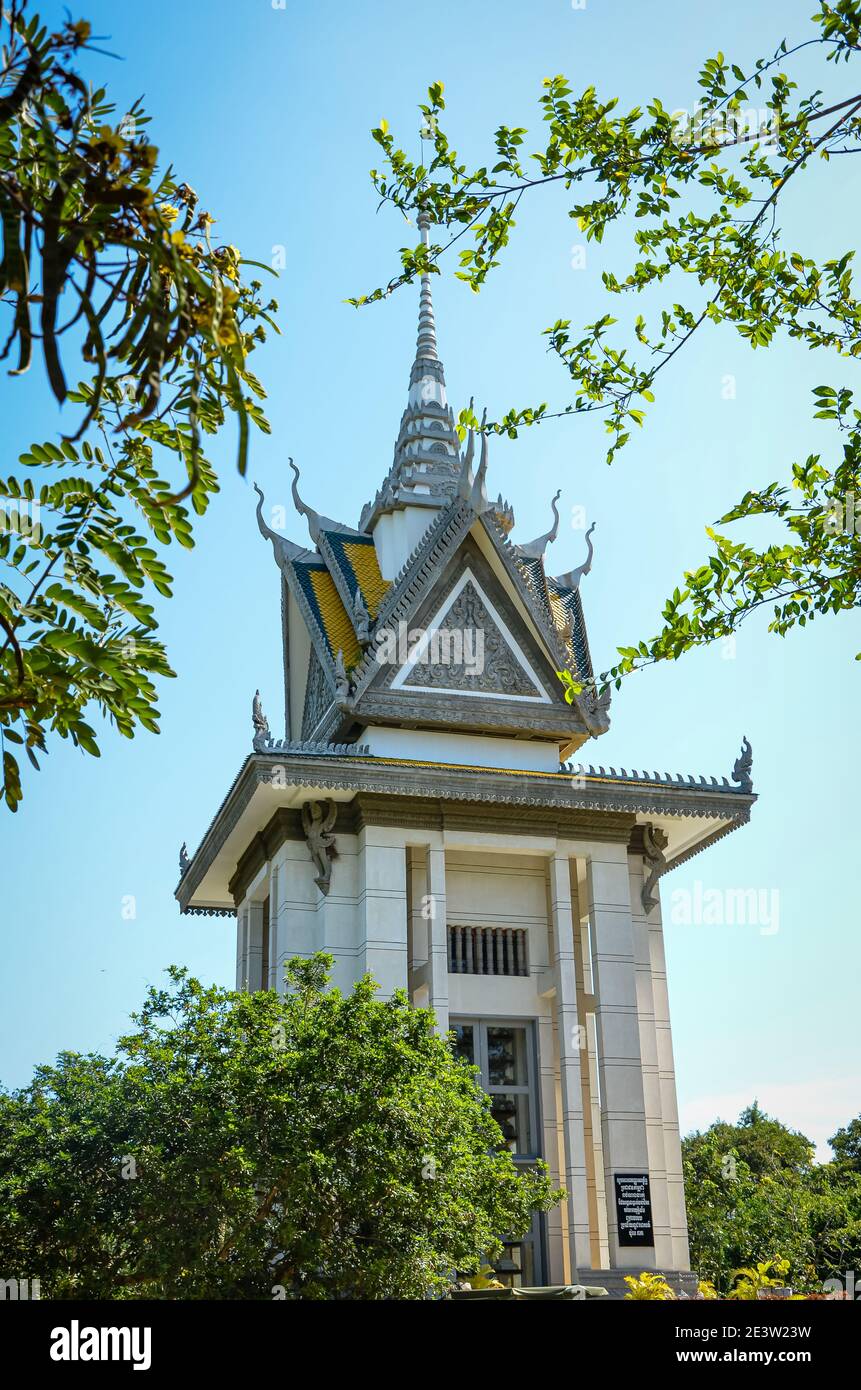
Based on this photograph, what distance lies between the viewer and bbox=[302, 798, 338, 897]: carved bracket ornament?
20.2 m

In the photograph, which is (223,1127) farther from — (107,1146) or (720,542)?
(720,542)

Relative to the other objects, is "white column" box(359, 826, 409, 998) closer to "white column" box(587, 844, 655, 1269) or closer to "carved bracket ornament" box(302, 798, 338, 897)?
"carved bracket ornament" box(302, 798, 338, 897)

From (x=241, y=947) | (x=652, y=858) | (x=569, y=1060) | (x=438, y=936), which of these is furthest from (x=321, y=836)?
(x=652, y=858)

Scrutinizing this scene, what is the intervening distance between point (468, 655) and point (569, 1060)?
22.3 feet

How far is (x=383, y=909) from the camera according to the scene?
65.3ft

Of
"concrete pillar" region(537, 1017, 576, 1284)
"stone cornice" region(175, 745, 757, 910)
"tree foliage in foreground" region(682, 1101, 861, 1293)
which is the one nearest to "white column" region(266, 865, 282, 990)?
"stone cornice" region(175, 745, 757, 910)

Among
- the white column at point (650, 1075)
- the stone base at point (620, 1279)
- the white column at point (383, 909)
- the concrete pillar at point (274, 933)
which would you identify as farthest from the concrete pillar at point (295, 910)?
the stone base at point (620, 1279)

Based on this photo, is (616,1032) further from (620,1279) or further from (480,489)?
(480,489)

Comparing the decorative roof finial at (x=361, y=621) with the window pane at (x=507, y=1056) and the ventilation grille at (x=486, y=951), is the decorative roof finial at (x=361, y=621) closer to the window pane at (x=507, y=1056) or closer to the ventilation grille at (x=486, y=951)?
the ventilation grille at (x=486, y=951)

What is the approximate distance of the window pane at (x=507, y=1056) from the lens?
2067cm

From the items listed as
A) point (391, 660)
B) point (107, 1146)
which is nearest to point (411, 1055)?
point (107, 1146)

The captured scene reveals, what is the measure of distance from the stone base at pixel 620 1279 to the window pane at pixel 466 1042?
3418 mm

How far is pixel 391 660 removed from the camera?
21.8m
